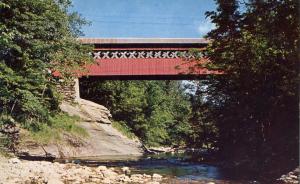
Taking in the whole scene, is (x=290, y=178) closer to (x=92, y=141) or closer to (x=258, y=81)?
(x=258, y=81)

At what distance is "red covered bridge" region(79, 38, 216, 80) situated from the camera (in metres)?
30.2

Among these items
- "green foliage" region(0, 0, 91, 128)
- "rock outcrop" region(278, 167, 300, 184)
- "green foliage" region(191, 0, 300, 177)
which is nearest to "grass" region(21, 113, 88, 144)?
"green foliage" region(0, 0, 91, 128)

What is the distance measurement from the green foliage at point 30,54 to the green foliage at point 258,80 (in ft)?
22.2

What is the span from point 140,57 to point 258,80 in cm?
1392

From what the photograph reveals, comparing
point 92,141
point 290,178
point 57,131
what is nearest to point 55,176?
point 290,178

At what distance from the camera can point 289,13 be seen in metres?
14.6

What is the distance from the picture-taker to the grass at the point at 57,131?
24109 millimetres

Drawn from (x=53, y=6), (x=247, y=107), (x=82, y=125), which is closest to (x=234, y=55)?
(x=247, y=107)

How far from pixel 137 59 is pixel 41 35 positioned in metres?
11.2

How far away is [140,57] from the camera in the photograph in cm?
3070

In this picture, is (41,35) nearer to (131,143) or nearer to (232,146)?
(232,146)

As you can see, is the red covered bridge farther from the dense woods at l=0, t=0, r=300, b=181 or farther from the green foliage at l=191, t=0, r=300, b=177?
the green foliage at l=191, t=0, r=300, b=177

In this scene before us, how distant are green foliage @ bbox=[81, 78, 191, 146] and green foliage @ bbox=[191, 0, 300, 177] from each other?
1368cm

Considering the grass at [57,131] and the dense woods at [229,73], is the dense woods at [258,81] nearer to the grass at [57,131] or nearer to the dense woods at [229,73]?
the dense woods at [229,73]
